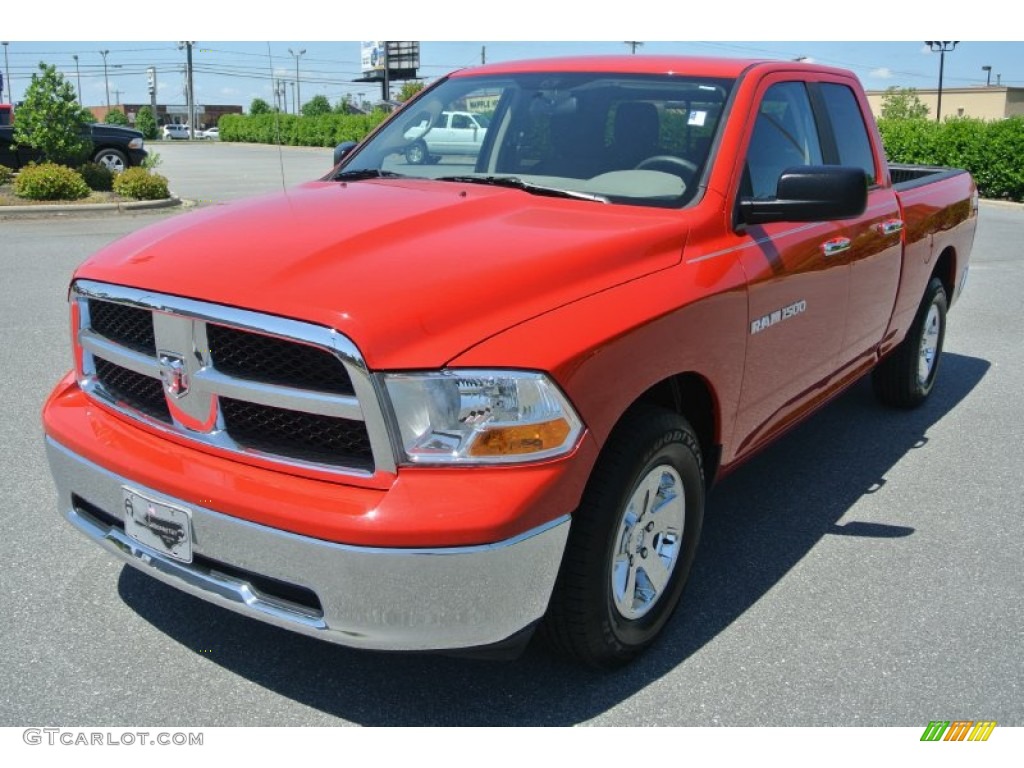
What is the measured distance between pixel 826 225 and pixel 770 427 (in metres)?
0.86

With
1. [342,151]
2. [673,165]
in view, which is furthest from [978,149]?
[673,165]

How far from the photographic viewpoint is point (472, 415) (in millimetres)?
2459

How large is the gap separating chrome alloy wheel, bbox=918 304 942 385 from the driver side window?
1951 mm

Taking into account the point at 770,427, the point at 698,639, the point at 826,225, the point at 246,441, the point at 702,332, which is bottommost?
the point at 698,639

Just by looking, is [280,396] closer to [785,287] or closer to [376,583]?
[376,583]

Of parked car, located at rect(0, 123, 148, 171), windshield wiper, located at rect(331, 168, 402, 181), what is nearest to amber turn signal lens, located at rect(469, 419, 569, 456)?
windshield wiper, located at rect(331, 168, 402, 181)

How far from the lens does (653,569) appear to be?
313cm

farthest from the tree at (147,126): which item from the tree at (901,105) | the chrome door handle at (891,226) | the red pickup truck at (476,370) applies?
the red pickup truck at (476,370)

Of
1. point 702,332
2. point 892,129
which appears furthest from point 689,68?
point 892,129

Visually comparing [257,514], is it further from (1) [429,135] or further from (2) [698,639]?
(1) [429,135]

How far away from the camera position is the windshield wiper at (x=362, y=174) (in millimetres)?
4062

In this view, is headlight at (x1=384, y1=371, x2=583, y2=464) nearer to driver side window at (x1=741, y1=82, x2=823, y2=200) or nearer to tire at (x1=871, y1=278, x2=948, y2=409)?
driver side window at (x1=741, y1=82, x2=823, y2=200)

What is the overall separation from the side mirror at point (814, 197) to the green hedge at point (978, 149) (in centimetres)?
1977

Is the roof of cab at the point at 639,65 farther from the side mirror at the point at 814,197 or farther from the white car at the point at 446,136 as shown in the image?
the side mirror at the point at 814,197
